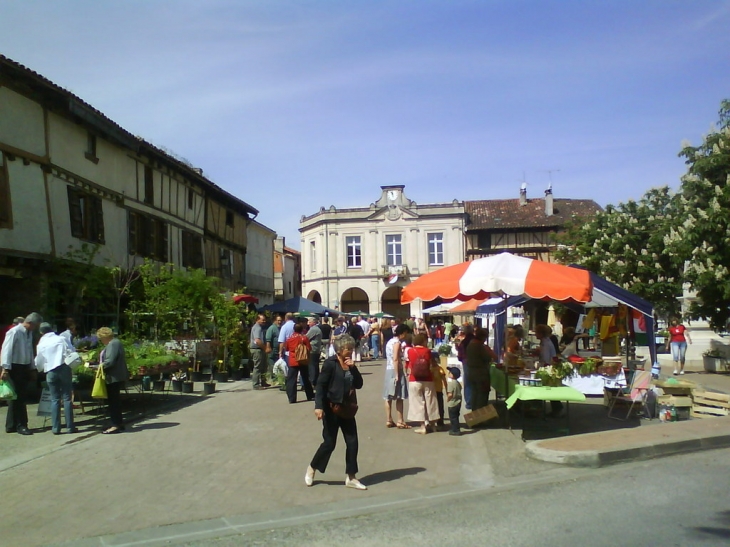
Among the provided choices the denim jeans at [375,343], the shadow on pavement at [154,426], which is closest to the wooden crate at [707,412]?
the shadow on pavement at [154,426]

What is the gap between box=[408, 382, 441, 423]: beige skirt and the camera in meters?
10.7

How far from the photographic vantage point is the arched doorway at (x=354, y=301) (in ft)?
173

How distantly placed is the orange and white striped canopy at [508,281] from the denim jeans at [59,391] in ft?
17.1

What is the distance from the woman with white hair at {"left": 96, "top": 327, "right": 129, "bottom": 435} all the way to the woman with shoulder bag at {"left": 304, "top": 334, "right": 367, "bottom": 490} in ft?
13.8

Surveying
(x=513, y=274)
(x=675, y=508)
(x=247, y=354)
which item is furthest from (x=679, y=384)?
(x=247, y=354)

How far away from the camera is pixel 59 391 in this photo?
1033 centimetres

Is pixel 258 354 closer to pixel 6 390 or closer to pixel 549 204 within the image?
pixel 6 390

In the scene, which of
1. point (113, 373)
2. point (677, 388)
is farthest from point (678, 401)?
point (113, 373)

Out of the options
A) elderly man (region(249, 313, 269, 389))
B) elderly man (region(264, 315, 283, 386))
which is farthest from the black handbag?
elderly man (region(264, 315, 283, 386))

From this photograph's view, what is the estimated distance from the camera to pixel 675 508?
6598mm

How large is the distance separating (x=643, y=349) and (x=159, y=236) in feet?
57.3

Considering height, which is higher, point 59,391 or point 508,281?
point 508,281

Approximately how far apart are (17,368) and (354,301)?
43.0 meters

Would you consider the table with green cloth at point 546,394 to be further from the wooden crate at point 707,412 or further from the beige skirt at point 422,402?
the wooden crate at point 707,412
